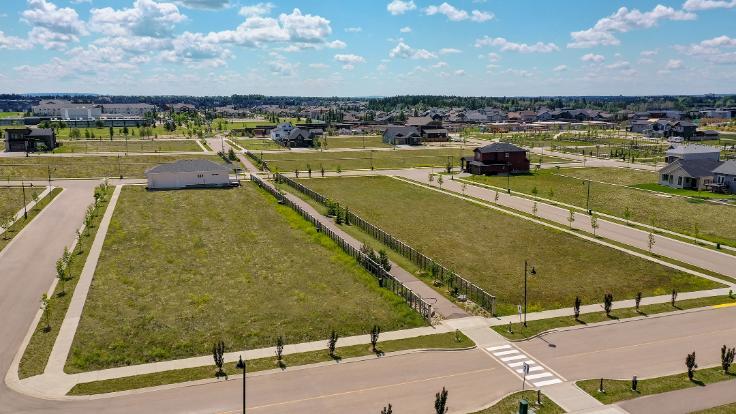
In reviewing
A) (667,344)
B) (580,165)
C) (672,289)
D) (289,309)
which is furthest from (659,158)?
(289,309)

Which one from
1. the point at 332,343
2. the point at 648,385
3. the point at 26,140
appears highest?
the point at 26,140

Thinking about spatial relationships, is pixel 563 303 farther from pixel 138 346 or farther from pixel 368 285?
pixel 138 346

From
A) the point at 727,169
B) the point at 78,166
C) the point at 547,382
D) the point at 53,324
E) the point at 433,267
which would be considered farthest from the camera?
the point at 78,166

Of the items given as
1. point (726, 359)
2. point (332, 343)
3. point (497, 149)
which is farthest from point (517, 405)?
point (497, 149)

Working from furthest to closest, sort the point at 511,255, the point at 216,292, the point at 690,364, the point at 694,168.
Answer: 1. the point at 694,168
2. the point at 511,255
3. the point at 216,292
4. the point at 690,364

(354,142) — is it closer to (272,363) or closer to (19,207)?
(19,207)

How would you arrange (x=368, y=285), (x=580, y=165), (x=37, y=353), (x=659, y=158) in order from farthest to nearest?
(x=659, y=158)
(x=580, y=165)
(x=368, y=285)
(x=37, y=353)
